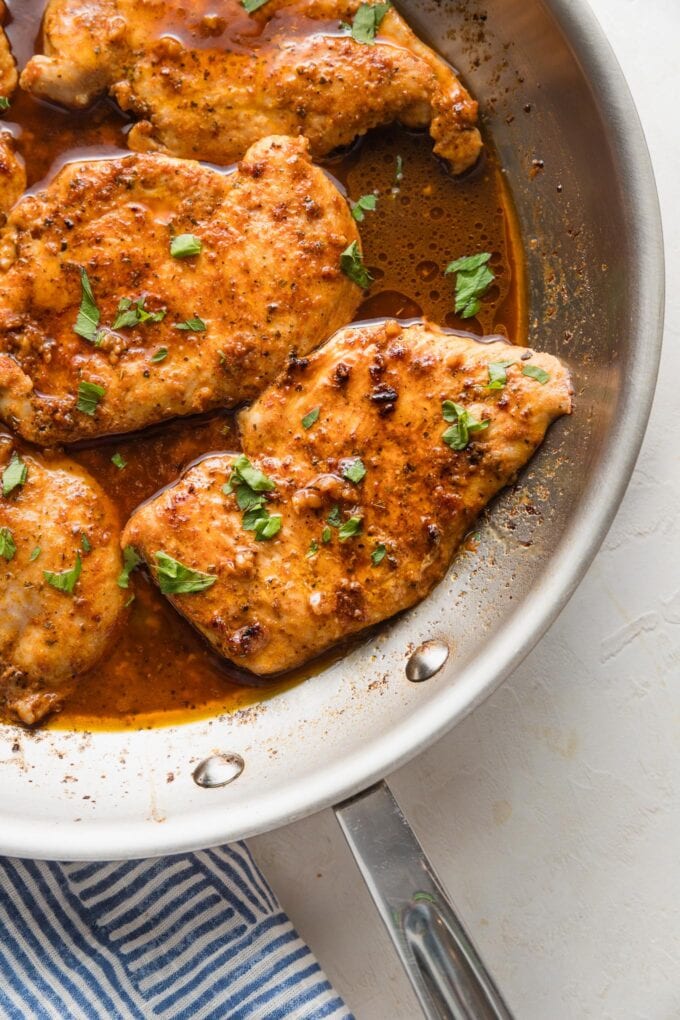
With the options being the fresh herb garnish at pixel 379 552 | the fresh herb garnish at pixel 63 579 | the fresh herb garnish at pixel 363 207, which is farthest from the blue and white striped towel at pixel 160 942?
the fresh herb garnish at pixel 363 207

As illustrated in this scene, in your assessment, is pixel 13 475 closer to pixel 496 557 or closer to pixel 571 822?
pixel 496 557

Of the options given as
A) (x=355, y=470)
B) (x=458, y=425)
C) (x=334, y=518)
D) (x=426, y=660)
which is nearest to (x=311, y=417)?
(x=355, y=470)

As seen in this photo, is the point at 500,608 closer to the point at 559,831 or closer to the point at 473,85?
the point at 559,831

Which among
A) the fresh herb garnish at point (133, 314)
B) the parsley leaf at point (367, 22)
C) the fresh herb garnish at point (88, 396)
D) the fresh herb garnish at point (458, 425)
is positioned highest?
the parsley leaf at point (367, 22)

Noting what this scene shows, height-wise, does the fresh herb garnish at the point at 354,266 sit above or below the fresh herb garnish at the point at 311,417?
above

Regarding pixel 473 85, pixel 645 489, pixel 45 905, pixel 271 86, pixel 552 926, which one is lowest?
pixel 45 905

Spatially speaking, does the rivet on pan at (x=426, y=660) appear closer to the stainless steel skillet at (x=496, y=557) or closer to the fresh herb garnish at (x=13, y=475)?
the stainless steel skillet at (x=496, y=557)

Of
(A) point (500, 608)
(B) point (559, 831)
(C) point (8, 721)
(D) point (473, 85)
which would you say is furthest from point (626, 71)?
(C) point (8, 721)
